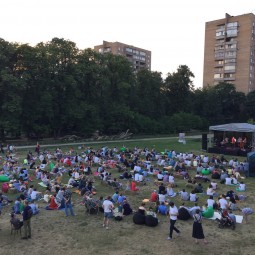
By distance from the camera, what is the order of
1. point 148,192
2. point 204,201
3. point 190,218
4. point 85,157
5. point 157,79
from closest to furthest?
point 190,218, point 204,201, point 148,192, point 85,157, point 157,79

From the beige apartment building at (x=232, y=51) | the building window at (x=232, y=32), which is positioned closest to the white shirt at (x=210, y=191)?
the beige apartment building at (x=232, y=51)

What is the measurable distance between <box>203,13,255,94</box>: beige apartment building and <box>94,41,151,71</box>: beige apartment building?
3039 centimetres

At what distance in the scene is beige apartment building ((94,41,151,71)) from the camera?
114 meters

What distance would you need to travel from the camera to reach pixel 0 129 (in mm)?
41562

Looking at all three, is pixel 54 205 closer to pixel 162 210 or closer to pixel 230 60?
pixel 162 210

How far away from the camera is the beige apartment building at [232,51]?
89188mm

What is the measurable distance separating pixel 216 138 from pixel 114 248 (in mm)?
31376

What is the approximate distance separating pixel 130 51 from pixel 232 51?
44.1m

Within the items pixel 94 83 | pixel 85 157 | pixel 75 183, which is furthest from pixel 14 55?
pixel 75 183

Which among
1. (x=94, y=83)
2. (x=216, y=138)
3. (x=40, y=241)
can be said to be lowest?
(x=40, y=241)

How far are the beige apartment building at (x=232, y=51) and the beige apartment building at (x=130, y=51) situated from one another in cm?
3039

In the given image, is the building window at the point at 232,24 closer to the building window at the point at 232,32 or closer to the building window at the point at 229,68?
the building window at the point at 232,32

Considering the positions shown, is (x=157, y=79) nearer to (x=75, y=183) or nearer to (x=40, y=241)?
(x=75, y=183)

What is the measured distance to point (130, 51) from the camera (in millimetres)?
120750
